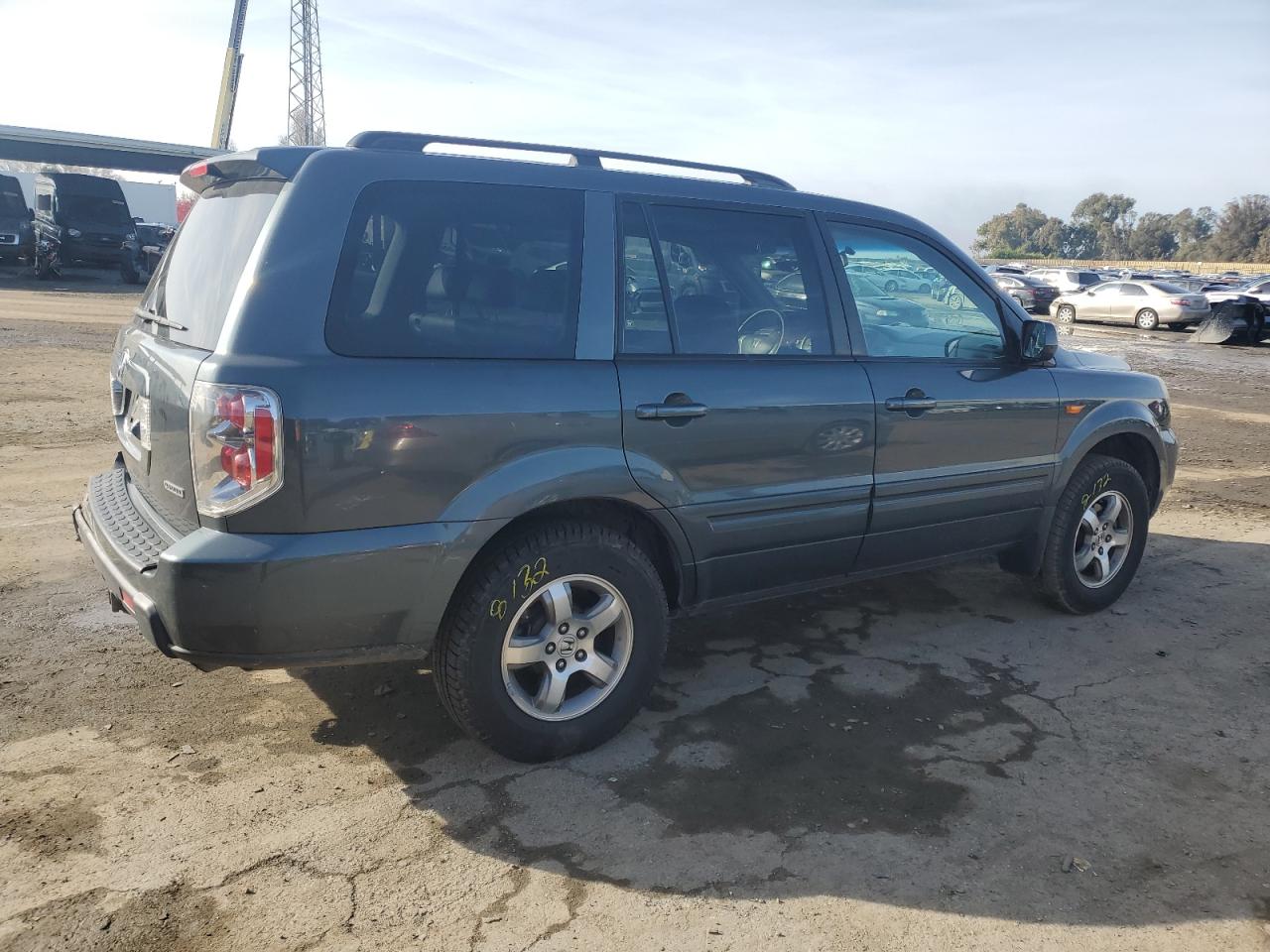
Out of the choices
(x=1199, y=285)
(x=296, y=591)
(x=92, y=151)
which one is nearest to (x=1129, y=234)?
(x=1199, y=285)

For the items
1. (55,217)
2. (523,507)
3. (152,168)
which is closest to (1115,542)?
(523,507)

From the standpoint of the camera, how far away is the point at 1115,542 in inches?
200

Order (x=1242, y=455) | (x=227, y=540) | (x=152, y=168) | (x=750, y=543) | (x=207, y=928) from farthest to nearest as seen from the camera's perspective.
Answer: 1. (x=152, y=168)
2. (x=1242, y=455)
3. (x=750, y=543)
4. (x=227, y=540)
5. (x=207, y=928)

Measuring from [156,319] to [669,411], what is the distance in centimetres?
180

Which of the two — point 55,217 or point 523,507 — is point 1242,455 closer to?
point 523,507

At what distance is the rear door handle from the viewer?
334 cm

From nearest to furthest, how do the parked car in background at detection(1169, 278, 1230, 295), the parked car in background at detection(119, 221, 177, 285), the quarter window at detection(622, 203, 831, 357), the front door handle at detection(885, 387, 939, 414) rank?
1. the quarter window at detection(622, 203, 831, 357)
2. the front door handle at detection(885, 387, 939, 414)
3. the parked car in background at detection(119, 221, 177, 285)
4. the parked car in background at detection(1169, 278, 1230, 295)

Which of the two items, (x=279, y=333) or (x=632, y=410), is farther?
(x=632, y=410)

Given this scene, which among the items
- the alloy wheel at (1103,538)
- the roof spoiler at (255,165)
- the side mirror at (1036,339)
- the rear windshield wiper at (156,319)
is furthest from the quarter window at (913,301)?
the rear windshield wiper at (156,319)

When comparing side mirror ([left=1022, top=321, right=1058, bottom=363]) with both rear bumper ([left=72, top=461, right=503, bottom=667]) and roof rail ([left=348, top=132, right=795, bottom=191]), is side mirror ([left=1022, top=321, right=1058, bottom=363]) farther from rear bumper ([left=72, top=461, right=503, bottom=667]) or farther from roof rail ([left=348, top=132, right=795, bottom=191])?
rear bumper ([left=72, top=461, right=503, bottom=667])

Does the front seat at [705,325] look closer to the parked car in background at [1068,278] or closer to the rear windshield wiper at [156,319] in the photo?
the rear windshield wiper at [156,319]

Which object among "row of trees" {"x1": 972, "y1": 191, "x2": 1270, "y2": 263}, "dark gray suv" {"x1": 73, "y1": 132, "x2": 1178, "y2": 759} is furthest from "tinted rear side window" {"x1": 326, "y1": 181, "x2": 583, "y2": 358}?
"row of trees" {"x1": 972, "y1": 191, "x2": 1270, "y2": 263}

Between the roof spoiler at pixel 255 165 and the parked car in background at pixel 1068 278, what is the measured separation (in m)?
33.7

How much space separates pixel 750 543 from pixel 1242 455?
7.92 metres
